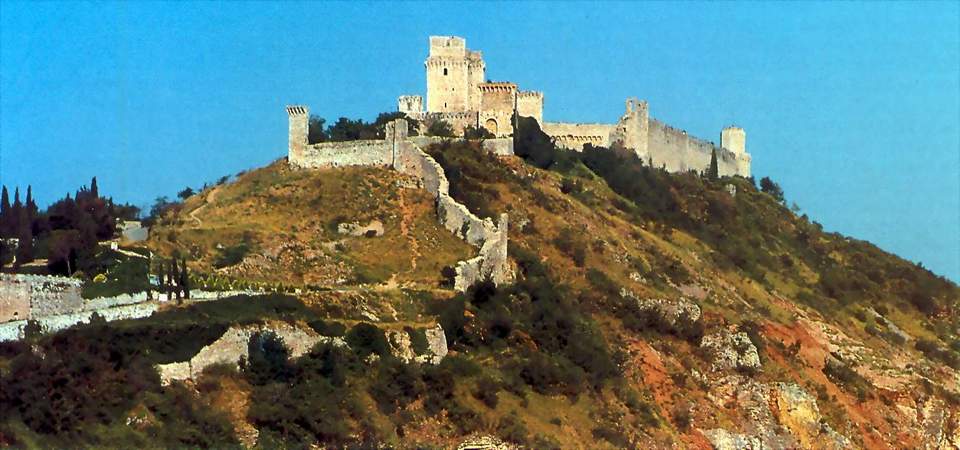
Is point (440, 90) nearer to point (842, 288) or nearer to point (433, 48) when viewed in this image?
point (433, 48)

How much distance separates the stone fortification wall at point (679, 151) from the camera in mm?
100125

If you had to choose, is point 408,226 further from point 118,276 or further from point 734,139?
point 734,139

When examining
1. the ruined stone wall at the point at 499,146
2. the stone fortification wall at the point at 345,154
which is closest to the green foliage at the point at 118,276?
the stone fortification wall at the point at 345,154

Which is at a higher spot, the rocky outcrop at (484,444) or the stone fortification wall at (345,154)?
the stone fortification wall at (345,154)

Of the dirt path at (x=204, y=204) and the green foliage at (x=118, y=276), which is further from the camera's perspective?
the dirt path at (x=204, y=204)

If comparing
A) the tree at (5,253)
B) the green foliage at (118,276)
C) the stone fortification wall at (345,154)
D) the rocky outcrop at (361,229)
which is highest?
the stone fortification wall at (345,154)

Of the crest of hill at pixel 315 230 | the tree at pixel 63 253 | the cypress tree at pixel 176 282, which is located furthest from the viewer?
the crest of hill at pixel 315 230

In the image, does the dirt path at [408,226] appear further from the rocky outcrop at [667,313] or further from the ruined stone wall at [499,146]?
the ruined stone wall at [499,146]

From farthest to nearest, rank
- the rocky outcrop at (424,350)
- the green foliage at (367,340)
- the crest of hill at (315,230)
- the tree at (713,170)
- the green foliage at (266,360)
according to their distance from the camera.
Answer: the tree at (713,170) → the crest of hill at (315,230) → the rocky outcrop at (424,350) → the green foliage at (367,340) → the green foliage at (266,360)

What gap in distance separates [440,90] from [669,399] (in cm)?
2828

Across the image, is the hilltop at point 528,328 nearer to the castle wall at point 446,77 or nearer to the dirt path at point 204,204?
the dirt path at point 204,204

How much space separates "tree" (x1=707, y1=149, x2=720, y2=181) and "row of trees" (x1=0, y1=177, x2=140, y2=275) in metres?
48.6

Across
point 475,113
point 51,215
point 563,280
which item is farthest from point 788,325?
point 51,215

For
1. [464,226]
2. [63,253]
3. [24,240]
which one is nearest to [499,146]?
[464,226]
